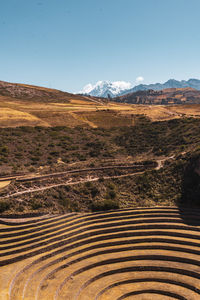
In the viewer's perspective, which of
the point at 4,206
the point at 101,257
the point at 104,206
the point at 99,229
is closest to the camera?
the point at 101,257

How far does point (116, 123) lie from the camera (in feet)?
255

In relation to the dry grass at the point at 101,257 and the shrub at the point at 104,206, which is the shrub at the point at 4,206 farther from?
the shrub at the point at 104,206

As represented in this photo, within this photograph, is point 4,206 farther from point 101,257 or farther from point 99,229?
point 101,257

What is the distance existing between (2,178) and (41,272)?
704 inches

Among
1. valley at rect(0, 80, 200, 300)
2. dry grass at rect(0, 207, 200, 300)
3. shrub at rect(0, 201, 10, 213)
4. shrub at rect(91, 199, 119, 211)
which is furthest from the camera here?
shrub at rect(91, 199, 119, 211)

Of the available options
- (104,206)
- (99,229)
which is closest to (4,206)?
(99,229)

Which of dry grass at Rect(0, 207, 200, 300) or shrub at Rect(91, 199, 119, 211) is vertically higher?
shrub at Rect(91, 199, 119, 211)

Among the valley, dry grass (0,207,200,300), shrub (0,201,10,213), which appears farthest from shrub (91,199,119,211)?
shrub (0,201,10,213)

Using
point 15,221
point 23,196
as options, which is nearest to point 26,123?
point 23,196

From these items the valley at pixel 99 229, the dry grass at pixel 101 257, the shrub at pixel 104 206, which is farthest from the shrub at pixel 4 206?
the shrub at pixel 104 206

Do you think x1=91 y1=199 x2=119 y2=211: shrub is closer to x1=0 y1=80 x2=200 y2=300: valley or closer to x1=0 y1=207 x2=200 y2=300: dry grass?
x1=0 y1=80 x2=200 y2=300: valley

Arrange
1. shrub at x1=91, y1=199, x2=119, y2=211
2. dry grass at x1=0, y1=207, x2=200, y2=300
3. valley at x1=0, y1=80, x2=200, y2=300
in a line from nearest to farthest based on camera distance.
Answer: dry grass at x1=0, y1=207, x2=200, y2=300 < valley at x1=0, y1=80, x2=200, y2=300 < shrub at x1=91, y1=199, x2=119, y2=211

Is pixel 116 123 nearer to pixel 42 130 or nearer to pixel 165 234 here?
pixel 42 130

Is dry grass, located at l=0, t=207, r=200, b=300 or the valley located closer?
dry grass, located at l=0, t=207, r=200, b=300
